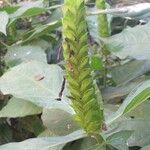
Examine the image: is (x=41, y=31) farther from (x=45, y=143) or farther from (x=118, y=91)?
A: (x=45, y=143)

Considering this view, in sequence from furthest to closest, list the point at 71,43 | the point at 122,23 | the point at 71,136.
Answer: the point at 122,23
the point at 71,136
the point at 71,43

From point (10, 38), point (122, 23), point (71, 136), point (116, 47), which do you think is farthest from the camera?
point (122, 23)

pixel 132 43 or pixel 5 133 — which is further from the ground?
pixel 132 43

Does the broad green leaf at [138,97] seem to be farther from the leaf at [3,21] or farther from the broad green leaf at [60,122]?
the leaf at [3,21]

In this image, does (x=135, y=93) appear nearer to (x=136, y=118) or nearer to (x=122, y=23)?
(x=136, y=118)

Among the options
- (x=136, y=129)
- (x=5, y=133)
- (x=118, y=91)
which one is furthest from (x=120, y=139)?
(x=5, y=133)

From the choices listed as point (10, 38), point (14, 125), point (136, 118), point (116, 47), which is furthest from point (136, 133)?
point (10, 38)

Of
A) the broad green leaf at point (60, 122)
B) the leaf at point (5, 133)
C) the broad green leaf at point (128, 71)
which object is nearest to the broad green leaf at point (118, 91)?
the broad green leaf at point (128, 71)
